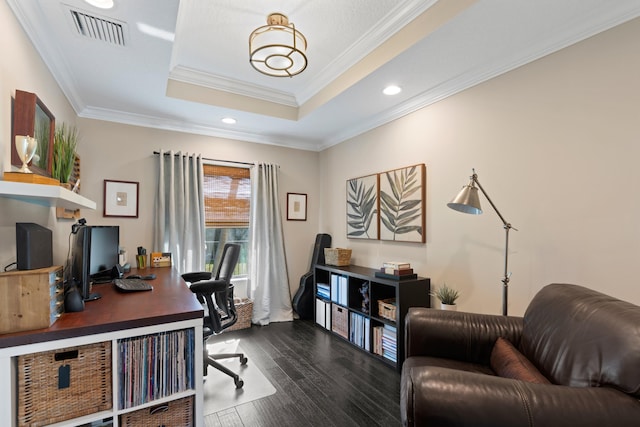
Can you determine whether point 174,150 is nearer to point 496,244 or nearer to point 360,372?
point 360,372

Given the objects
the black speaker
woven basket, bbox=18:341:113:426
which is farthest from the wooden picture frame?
woven basket, bbox=18:341:113:426

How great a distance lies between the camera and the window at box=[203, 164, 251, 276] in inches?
150

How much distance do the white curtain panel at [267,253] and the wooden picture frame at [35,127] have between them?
7.32 feet

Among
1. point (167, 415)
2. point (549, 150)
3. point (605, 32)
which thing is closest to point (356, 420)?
point (167, 415)

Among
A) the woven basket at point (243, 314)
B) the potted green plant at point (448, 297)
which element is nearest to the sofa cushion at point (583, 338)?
the potted green plant at point (448, 297)

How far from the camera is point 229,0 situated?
2014mm

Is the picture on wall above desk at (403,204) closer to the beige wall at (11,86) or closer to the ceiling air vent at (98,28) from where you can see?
the ceiling air vent at (98,28)

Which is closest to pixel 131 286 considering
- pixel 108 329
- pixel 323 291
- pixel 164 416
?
pixel 108 329

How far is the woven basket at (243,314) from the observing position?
3654mm

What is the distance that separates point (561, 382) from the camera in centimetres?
125

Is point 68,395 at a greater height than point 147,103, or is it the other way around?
point 147,103

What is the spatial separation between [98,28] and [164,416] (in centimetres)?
229

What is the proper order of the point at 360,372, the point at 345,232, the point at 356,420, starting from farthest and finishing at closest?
the point at 345,232
the point at 360,372
the point at 356,420

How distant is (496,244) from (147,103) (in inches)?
137
